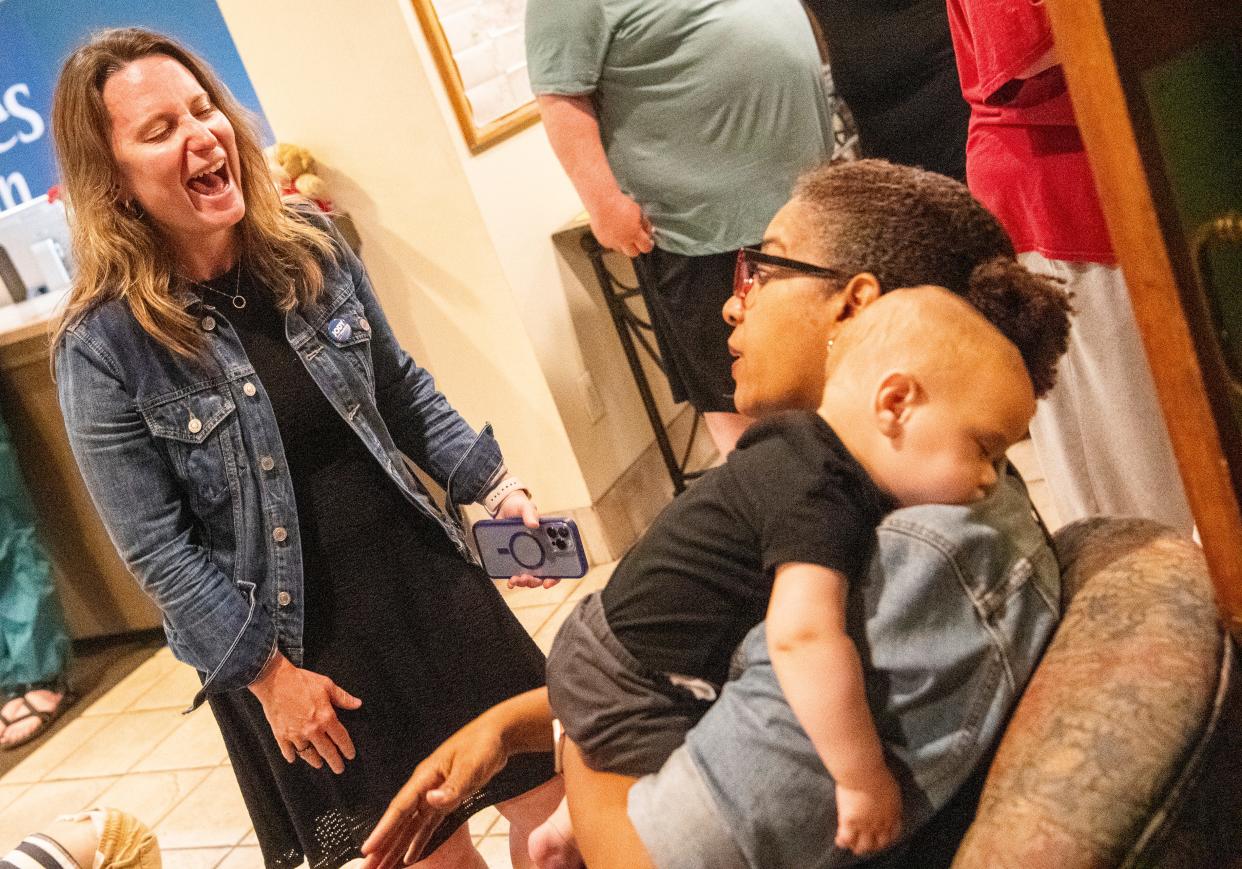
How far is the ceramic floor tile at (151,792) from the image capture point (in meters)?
3.06

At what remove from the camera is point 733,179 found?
7.38ft

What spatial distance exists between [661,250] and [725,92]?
367mm

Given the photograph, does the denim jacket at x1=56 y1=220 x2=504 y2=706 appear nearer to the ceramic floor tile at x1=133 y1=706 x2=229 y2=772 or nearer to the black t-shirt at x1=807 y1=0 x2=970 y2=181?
the black t-shirt at x1=807 y1=0 x2=970 y2=181

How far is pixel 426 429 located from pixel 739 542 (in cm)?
93

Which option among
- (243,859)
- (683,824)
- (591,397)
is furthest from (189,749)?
(683,824)

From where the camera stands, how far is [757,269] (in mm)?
995

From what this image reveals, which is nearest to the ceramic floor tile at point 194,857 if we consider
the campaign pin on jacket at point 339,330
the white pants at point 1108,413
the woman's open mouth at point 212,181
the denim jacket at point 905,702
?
the campaign pin on jacket at point 339,330

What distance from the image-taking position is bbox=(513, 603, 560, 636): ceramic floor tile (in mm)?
3248

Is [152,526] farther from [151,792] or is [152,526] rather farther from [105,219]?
[151,792]

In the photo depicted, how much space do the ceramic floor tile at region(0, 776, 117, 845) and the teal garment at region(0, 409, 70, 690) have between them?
0.56m

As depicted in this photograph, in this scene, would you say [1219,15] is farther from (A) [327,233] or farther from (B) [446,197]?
(B) [446,197]

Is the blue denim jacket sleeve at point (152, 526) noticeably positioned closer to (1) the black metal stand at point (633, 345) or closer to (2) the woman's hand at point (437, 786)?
(2) the woman's hand at point (437, 786)

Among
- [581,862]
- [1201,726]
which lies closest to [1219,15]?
[1201,726]

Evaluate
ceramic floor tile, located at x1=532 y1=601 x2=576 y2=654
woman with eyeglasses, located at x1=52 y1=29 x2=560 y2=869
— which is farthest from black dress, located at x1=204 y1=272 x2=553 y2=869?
ceramic floor tile, located at x1=532 y1=601 x2=576 y2=654
